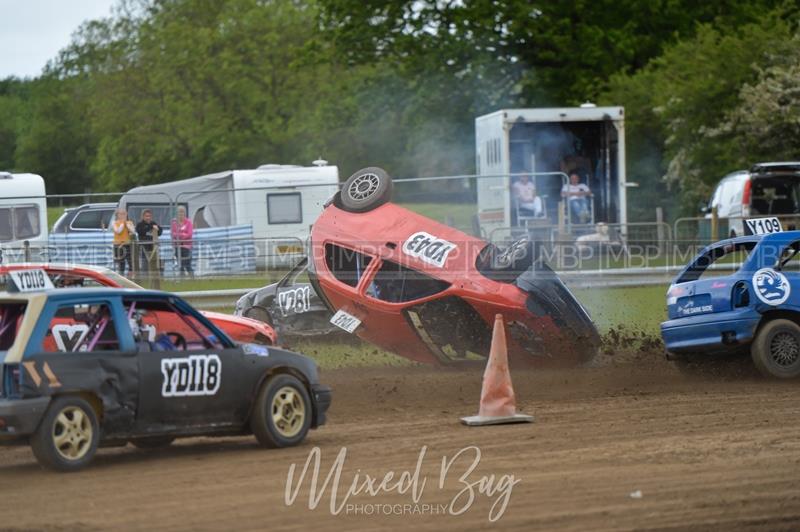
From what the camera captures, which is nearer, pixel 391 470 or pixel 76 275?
pixel 391 470

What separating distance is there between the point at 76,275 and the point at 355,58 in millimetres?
25973

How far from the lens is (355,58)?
38.9 meters

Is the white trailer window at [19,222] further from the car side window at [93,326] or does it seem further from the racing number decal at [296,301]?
the car side window at [93,326]

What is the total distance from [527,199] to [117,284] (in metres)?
10.2

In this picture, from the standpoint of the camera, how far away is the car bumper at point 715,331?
12398 mm

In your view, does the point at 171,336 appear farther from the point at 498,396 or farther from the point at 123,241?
the point at 123,241

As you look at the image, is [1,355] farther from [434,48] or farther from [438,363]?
[434,48]

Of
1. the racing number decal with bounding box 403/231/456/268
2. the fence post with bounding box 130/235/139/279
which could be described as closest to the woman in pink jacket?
the fence post with bounding box 130/235/139/279

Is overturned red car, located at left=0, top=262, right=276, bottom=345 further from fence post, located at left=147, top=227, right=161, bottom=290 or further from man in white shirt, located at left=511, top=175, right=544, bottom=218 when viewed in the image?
man in white shirt, located at left=511, top=175, right=544, bottom=218

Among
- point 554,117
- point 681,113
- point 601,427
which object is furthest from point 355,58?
point 601,427

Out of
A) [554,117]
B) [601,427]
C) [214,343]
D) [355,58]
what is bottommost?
[601,427]

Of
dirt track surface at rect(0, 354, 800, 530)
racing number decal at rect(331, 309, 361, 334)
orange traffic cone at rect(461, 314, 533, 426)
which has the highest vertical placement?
racing number decal at rect(331, 309, 361, 334)

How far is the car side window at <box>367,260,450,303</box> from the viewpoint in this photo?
13188 mm

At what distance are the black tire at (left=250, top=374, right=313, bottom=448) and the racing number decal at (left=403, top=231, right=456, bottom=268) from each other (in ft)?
12.3
